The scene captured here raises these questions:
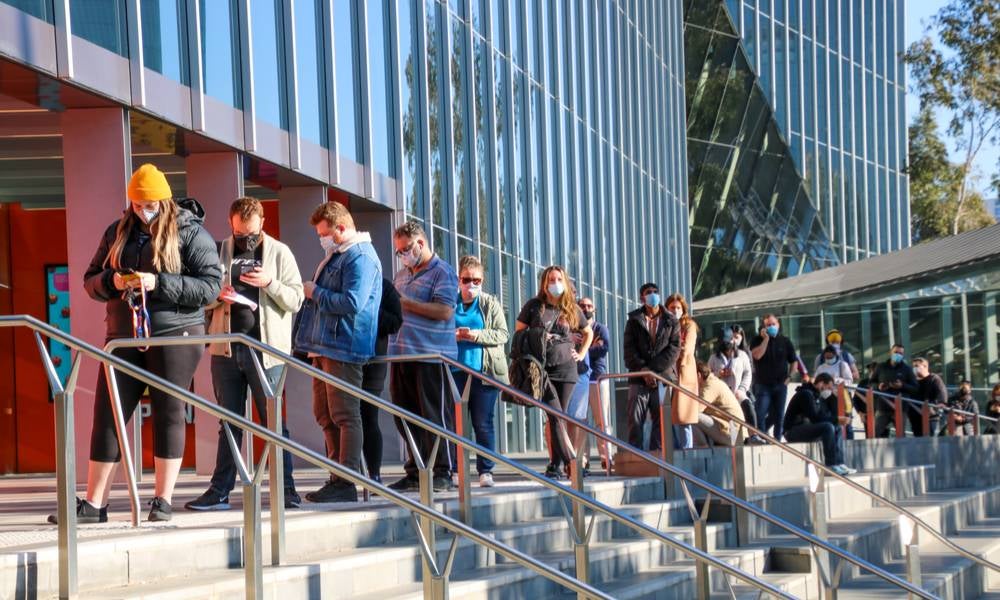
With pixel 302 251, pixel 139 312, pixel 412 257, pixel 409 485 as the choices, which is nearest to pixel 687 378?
pixel 302 251

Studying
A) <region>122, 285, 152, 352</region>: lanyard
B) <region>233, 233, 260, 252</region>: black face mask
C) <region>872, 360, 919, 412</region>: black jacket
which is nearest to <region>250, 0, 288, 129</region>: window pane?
<region>233, 233, 260, 252</region>: black face mask

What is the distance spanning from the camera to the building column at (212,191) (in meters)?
13.1

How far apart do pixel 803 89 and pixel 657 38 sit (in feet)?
42.8

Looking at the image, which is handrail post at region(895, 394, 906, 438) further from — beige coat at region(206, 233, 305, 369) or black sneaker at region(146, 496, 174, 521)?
black sneaker at region(146, 496, 174, 521)

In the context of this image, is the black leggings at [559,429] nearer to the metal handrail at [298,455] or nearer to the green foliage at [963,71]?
the metal handrail at [298,455]

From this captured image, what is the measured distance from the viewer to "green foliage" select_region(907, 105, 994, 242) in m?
55.2

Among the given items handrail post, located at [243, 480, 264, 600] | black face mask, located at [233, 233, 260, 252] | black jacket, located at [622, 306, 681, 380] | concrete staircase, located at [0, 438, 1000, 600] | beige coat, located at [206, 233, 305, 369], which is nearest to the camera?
handrail post, located at [243, 480, 264, 600]

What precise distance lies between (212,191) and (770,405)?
324 inches

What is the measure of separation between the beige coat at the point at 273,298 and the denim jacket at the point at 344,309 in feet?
0.93

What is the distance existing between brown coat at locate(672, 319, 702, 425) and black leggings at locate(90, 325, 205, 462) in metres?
6.86

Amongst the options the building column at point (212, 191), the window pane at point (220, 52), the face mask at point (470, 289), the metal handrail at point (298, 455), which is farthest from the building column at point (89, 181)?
the metal handrail at point (298, 455)

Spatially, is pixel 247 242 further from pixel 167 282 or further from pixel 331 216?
pixel 167 282

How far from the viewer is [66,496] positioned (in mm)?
5555

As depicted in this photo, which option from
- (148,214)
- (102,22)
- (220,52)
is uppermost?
(220,52)
